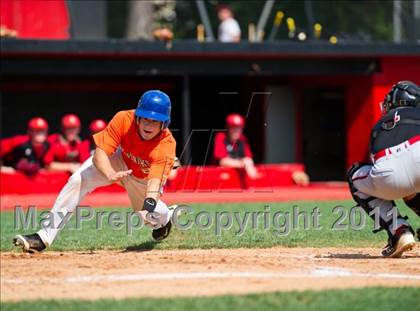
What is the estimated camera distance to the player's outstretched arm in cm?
777

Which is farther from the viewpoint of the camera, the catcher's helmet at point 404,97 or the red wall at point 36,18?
the red wall at point 36,18

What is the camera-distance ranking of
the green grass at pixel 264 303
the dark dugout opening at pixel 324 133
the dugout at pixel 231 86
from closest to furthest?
1. the green grass at pixel 264 303
2. the dugout at pixel 231 86
3. the dark dugout opening at pixel 324 133

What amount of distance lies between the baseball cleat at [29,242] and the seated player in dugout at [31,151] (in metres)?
8.37

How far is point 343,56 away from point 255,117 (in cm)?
299

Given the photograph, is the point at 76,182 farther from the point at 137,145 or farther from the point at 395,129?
the point at 395,129

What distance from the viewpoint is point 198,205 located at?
14.1 m

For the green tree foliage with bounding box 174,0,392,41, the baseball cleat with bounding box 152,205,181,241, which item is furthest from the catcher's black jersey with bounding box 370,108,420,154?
the green tree foliage with bounding box 174,0,392,41

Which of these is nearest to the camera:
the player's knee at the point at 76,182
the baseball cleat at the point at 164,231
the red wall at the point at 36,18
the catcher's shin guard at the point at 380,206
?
the catcher's shin guard at the point at 380,206

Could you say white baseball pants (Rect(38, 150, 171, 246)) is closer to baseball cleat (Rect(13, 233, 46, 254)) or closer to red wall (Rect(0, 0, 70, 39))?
baseball cleat (Rect(13, 233, 46, 254))

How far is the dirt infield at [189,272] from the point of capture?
6.05 meters

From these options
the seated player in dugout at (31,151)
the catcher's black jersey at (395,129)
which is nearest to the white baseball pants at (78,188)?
the catcher's black jersey at (395,129)

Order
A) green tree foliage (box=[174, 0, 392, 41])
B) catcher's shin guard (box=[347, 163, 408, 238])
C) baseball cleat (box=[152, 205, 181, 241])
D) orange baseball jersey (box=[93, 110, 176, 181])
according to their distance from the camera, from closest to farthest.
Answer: catcher's shin guard (box=[347, 163, 408, 238])
orange baseball jersey (box=[93, 110, 176, 181])
baseball cleat (box=[152, 205, 181, 241])
green tree foliage (box=[174, 0, 392, 41])

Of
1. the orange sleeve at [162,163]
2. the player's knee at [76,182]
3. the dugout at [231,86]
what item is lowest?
the player's knee at [76,182]

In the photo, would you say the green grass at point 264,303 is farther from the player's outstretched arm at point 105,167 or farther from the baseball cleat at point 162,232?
the baseball cleat at point 162,232
